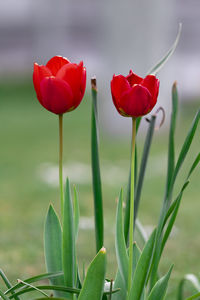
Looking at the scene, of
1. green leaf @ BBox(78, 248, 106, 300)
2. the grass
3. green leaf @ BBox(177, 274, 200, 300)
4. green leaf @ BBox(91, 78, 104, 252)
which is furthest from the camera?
the grass

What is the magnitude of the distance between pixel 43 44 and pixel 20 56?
1.25 m

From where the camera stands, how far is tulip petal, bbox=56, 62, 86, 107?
4.25 ft

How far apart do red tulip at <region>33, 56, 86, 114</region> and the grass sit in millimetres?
1233

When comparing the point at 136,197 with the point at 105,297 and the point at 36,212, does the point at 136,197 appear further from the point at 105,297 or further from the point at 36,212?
the point at 36,212

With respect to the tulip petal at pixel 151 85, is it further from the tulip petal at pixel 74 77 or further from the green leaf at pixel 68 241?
the green leaf at pixel 68 241

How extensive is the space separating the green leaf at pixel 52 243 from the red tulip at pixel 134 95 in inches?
12.5

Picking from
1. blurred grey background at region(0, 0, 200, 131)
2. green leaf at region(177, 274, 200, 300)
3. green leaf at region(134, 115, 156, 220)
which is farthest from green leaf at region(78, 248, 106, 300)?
blurred grey background at region(0, 0, 200, 131)

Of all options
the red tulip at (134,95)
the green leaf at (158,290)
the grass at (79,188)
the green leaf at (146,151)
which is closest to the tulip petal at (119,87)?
the red tulip at (134,95)

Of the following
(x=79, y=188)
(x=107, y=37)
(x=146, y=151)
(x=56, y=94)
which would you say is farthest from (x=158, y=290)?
(x=107, y=37)

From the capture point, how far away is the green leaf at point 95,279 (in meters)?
1.23

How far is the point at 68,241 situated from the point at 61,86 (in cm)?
32

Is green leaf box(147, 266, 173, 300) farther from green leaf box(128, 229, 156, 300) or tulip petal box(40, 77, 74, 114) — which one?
tulip petal box(40, 77, 74, 114)

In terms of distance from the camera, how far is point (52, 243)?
1432 millimetres

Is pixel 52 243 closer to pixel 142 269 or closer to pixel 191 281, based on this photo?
pixel 142 269
